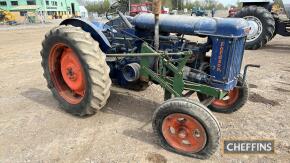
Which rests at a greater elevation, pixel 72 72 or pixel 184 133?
pixel 72 72

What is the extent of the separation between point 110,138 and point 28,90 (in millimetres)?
2799

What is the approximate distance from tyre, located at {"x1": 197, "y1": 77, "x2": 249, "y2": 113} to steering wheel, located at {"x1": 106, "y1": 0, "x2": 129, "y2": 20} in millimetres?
2033

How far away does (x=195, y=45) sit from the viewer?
12.8 feet

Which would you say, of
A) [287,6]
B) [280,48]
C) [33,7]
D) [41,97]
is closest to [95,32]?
[41,97]

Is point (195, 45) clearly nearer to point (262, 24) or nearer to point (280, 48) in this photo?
point (262, 24)

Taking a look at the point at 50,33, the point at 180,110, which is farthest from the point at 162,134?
the point at 50,33

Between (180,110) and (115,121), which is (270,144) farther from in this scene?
(115,121)

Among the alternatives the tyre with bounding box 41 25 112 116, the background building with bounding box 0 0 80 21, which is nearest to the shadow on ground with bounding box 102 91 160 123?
the tyre with bounding box 41 25 112 116

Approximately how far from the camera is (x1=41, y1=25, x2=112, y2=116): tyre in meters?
3.68

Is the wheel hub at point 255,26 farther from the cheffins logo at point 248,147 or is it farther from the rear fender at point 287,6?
the cheffins logo at point 248,147

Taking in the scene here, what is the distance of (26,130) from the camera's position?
392 centimetres

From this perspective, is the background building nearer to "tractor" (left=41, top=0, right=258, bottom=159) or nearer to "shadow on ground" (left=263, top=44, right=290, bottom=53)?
"shadow on ground" (left=263, top=44, right=290, bottom=53)

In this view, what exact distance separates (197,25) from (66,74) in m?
2.15

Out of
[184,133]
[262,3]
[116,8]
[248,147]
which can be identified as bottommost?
[248,147]
